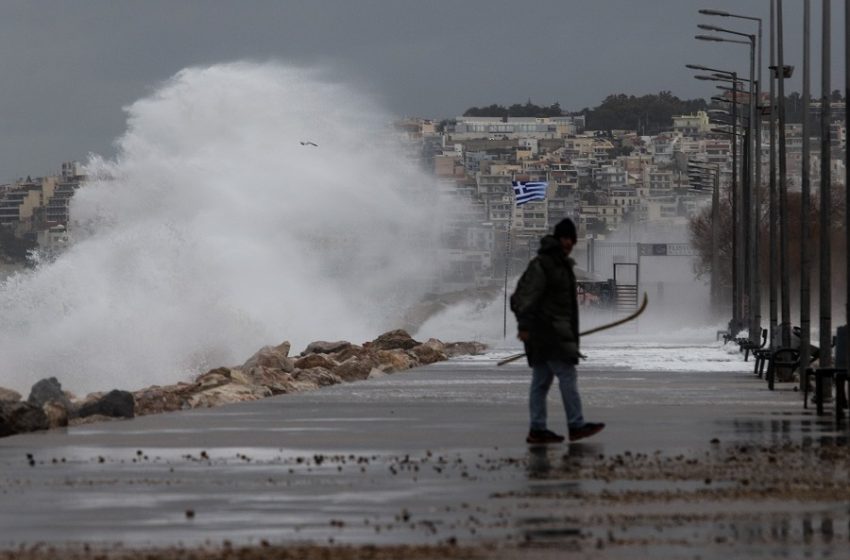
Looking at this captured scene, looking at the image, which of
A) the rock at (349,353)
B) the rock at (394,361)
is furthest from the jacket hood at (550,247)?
A: the rock at (349,353)

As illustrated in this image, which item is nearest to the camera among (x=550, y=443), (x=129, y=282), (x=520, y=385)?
(x=550, y=443)

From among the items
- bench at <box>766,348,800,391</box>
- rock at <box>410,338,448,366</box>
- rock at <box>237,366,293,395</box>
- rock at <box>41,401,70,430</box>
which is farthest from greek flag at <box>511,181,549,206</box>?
rock at <box>41,401,70,430</box>

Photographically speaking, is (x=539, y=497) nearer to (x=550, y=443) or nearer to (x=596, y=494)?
(x=596, y=494)

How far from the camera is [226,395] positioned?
3131 centimetres

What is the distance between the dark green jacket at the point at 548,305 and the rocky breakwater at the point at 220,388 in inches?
203

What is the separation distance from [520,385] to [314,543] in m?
22.1

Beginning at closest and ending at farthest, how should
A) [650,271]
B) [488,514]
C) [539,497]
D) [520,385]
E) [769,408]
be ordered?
[488,514] → [539,497] → [769,408] → [520,385] → [650,271]

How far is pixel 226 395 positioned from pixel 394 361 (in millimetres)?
15417

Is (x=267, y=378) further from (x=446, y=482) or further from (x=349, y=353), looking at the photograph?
(x=446, y=482)

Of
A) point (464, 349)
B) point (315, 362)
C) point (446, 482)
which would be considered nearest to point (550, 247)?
point (446, 482)

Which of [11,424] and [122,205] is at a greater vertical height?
[122,205]

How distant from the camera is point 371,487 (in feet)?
49.1

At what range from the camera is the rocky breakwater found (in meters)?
21.9

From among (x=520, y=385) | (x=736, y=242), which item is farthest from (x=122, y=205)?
(x=520, y=385)
